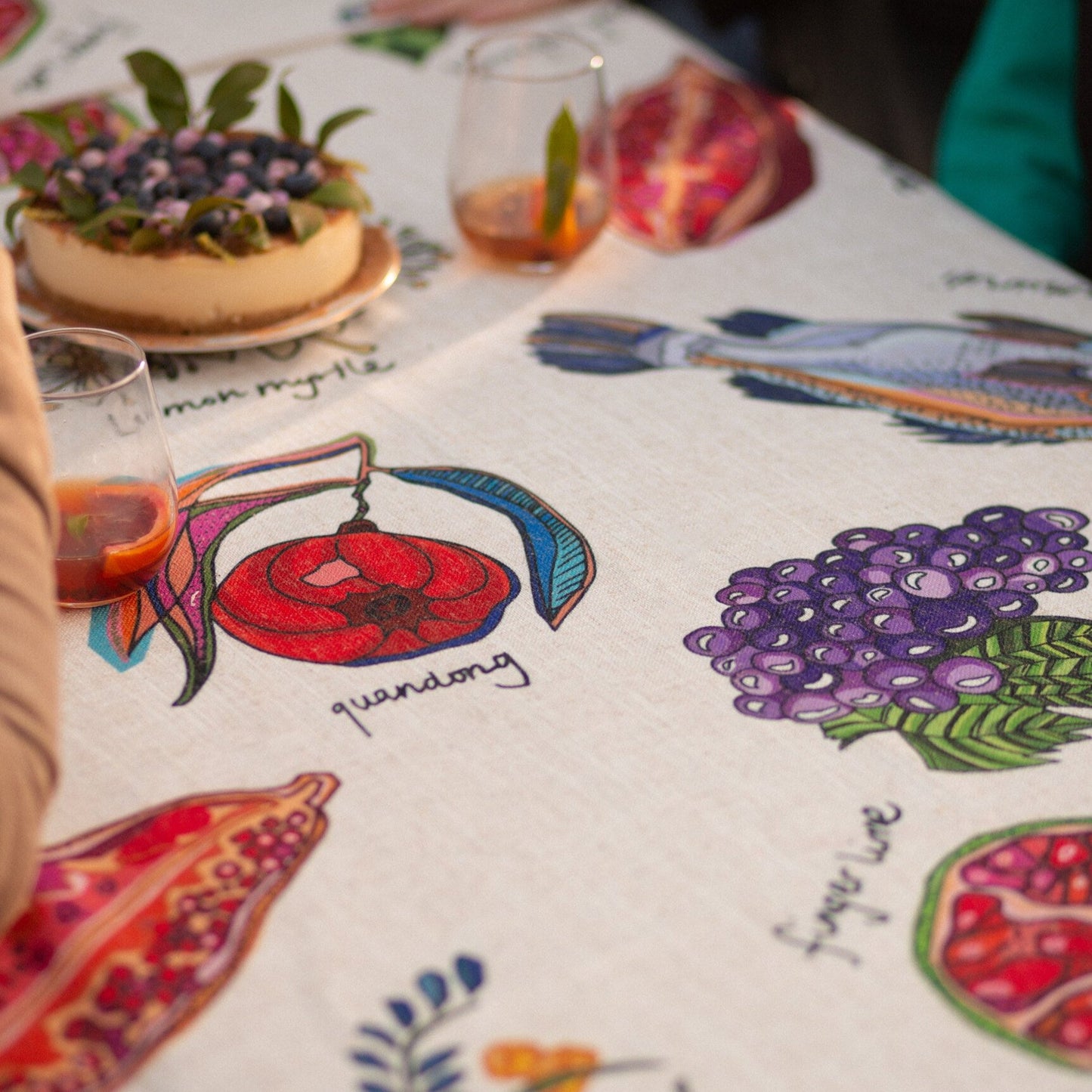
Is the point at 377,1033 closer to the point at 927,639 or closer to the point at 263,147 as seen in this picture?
the point at 927,639

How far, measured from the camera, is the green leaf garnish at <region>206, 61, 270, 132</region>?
96 cm

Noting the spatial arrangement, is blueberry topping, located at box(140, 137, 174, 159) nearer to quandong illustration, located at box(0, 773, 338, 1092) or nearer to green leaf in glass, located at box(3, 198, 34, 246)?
green leaf in glass, located at box(3, 198, 34, 246)

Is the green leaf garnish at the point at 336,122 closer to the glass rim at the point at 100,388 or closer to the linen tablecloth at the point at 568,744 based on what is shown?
the linen tablecloth at the point at 568,744

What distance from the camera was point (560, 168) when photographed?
0.99m

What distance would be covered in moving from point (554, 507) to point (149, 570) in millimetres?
240

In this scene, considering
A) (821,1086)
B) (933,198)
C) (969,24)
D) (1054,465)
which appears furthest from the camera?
(969,24)

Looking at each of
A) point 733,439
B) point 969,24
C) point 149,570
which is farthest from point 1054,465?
point 969,24

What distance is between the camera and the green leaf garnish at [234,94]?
0.96 metres

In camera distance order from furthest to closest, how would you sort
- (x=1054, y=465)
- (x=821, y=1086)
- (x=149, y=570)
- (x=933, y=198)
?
(x=933, y=198) < (x=1054, y=465) < (x=149, y=570) < (x=821, y=1086)

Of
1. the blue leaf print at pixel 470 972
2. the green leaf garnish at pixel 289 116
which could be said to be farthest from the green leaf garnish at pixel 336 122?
the blue leaf print at pixel 470 972

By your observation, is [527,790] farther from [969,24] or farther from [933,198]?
[969,24]

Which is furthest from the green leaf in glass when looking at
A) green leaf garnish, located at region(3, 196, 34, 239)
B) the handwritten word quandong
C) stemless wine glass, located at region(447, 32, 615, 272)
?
the handwritten word quandong

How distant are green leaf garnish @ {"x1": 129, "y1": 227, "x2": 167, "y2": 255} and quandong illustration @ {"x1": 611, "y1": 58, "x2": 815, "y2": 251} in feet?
1.41

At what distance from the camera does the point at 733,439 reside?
34.1 inches
